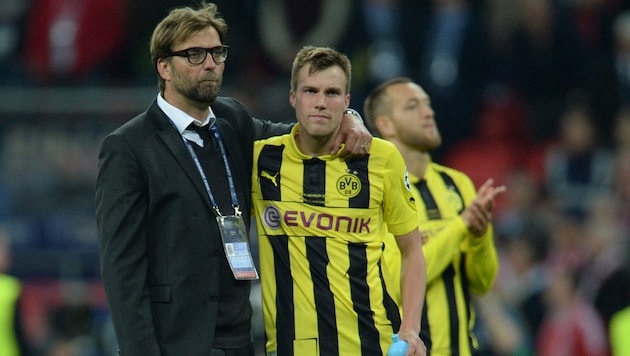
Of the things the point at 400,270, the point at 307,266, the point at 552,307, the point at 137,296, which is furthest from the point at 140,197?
the point at 552,307

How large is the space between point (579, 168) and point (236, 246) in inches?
244

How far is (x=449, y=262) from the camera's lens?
623 centimetres

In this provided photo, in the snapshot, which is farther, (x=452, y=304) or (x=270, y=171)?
(x=452, y=304)

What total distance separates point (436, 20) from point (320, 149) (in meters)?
6.36

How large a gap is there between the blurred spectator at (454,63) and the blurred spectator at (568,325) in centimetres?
209

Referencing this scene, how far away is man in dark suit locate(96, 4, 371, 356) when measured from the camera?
5.01m

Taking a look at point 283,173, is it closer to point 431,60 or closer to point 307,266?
point 307,266

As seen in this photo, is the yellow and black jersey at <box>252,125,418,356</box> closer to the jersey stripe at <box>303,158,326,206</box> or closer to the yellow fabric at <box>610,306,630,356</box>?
the jersey stripe at <box>303,158,326,206</box>

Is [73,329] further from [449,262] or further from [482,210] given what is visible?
[482,210]

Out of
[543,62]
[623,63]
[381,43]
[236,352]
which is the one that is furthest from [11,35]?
[236,352]

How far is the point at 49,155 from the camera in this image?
442 inches

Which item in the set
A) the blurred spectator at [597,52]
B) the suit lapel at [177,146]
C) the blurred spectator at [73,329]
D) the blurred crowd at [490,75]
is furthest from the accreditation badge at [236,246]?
the blurred spectator at [597,52]

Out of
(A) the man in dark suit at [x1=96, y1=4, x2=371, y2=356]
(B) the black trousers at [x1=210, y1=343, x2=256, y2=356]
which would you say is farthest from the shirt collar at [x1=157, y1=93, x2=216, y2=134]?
(B) the black trousers at [x1=210, y1=343, x2=256, y2=356]

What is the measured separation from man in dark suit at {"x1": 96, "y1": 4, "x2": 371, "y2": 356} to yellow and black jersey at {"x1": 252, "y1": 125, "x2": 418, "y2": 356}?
145 millimetres
